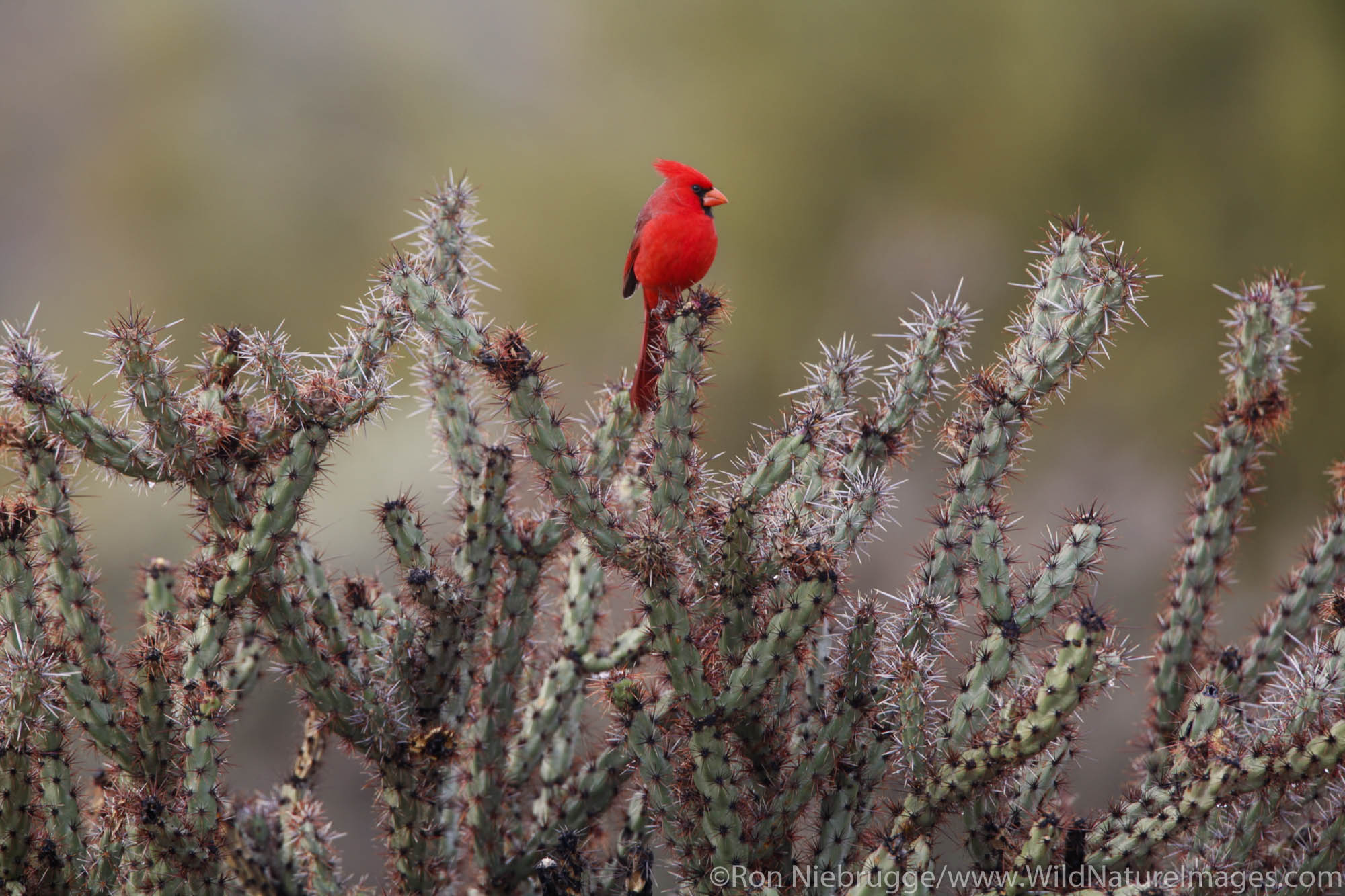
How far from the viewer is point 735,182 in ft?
13.5

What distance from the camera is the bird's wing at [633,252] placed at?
1.73 m

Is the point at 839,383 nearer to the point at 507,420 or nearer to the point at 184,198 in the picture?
the point at 507,420

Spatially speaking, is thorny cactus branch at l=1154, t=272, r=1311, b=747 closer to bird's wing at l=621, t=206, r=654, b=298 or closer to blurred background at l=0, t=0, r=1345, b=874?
bird's wing at l=621, t=206, r=654, b=298

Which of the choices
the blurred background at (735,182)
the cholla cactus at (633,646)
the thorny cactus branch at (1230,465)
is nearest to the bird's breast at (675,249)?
the cholla cactus at (633,646)

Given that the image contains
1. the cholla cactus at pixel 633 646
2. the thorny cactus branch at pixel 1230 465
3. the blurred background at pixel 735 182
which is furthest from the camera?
the blurred background at pixel 735 182

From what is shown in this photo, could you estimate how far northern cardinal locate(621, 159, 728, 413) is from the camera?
1655 mm

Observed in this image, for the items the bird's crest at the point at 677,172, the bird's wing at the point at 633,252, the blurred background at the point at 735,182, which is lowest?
the bird's wing at the point at 633,252

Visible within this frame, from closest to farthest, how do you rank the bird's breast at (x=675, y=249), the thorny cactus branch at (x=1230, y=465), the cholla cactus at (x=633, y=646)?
1. the cholla cactus at (x=633, y=646)
2. the bird's breast at (x=675, y=249)
3. the thorny cactus branch at (x=1230, y=465)

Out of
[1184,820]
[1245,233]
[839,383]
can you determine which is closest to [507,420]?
[839,383]

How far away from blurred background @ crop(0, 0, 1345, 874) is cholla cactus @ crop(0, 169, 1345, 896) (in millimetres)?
2084

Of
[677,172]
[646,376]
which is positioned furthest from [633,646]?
[677,172]

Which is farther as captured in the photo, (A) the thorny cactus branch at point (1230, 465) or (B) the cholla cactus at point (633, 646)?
(A) the thorny cactus branch at point (1230, 465)

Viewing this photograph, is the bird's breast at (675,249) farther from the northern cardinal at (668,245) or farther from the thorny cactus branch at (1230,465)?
the thorny cactus branch at (1230,465)

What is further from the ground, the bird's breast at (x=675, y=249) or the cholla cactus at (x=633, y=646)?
the bird's breast at (x=675, y=249)
